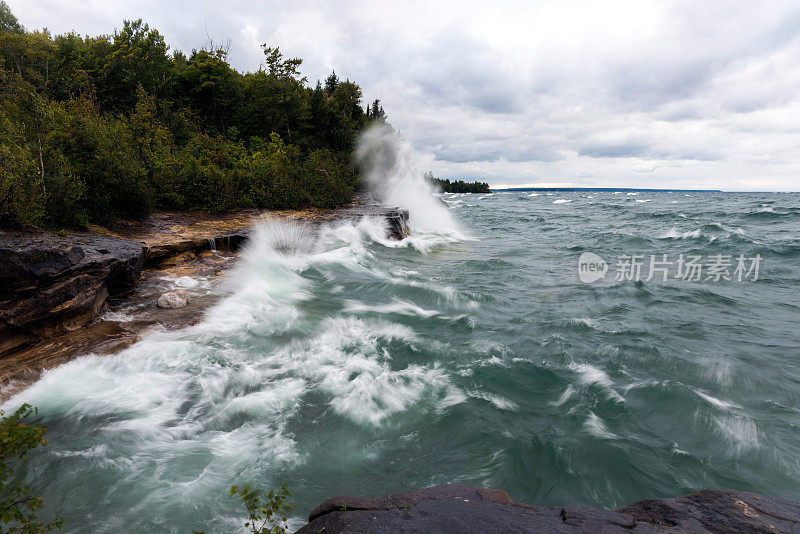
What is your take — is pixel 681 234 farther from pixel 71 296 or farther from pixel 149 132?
pixel 149 132

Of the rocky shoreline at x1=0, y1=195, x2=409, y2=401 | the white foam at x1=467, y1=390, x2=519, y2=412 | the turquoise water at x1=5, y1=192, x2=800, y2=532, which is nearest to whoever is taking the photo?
the turquoise water at x1=5, y1=192, x2=800, y2=532

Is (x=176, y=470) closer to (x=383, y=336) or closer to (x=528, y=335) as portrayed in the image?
(x=383, y=336)

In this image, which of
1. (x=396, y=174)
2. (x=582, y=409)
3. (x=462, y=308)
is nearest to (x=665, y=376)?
(x=582, y=409)

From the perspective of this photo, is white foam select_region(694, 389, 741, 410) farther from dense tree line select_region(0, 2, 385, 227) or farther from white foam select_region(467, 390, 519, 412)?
dense tree line select_region(0, 2, 385, 227)

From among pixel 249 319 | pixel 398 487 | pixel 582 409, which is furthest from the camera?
pixel 249 319

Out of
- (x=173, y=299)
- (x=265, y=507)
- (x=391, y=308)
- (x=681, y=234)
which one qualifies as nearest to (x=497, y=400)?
(x=265, y=507)

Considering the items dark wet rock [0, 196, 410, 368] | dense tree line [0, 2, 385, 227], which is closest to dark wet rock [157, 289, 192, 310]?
dark wet rock [0, 196, 410, 368]

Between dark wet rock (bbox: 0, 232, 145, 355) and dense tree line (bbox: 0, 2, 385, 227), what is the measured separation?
126cm

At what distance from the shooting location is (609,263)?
54.5ft

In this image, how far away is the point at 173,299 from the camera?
772 centimetres

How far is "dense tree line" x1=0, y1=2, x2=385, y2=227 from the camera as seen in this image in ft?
26.7

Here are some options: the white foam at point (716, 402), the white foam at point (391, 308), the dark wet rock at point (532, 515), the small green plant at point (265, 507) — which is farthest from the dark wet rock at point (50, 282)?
the white foam at point (716, 402)

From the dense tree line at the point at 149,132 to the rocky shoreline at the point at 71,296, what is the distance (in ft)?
4.10

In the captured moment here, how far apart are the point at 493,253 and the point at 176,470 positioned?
16194mm
